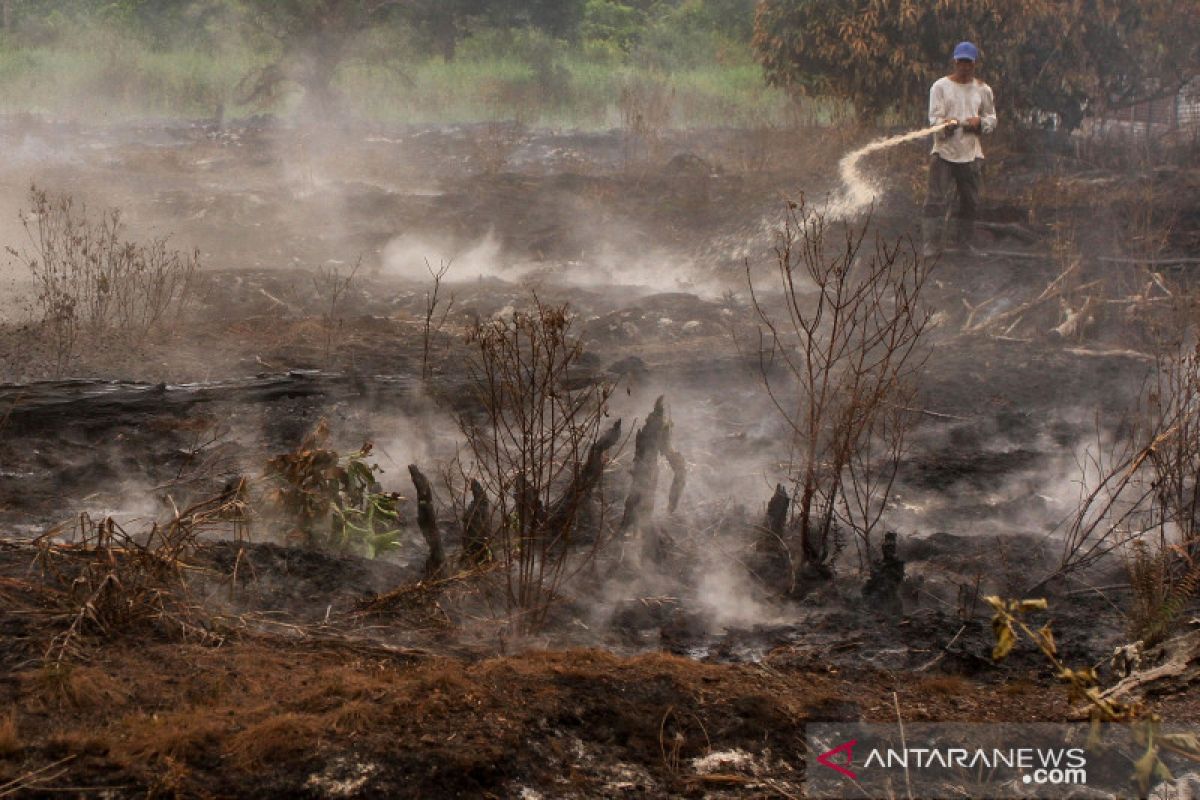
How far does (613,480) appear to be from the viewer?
22.7ft

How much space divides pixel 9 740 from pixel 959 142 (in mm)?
9778

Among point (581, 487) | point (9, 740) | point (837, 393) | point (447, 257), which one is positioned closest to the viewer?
point (9, 740)

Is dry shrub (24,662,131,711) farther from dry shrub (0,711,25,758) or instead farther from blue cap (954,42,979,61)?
blue cap (954,42,979,61)

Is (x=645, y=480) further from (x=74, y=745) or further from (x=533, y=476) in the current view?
(x=74, y=745)

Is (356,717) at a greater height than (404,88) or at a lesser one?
lesser

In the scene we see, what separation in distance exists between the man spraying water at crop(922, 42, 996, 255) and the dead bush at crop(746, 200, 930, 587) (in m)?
0.72

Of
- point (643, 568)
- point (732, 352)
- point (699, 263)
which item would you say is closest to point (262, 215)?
point (699, 263)

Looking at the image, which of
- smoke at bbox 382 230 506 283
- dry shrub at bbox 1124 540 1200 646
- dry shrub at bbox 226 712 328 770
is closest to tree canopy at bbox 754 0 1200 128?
smoke at bbox 382 230 506 283

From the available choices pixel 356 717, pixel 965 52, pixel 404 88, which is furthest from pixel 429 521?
pixel 404 88

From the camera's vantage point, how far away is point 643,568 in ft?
19.0

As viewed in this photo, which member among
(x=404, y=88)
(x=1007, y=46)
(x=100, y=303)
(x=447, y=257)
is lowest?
(x=100, y=303)

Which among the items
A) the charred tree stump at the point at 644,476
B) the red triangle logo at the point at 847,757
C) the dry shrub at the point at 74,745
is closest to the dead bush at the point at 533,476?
the charred tree stump at the point at 644,476

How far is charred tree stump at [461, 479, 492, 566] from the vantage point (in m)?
4.98

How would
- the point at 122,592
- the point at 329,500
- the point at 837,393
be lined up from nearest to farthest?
the point at 122,592 < the point at 329,500 < the point at 837,393
